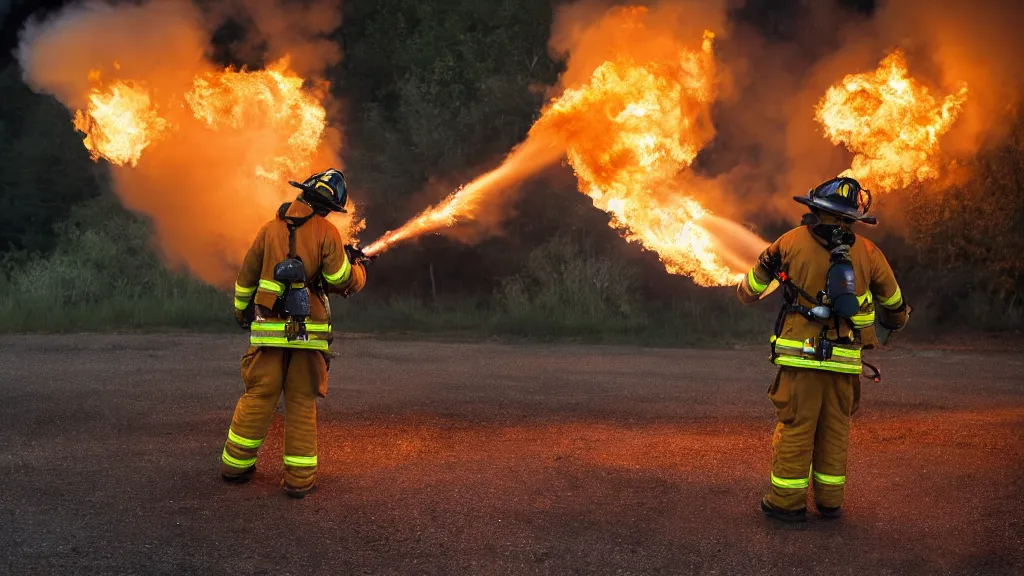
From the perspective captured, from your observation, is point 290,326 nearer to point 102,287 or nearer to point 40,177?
point 102,287

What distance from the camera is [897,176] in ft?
31.7

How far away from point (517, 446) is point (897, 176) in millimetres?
5072

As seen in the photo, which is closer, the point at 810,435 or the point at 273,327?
the point at 810,435

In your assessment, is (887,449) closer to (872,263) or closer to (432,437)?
(872,263)

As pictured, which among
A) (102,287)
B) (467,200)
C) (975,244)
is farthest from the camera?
(102,287)

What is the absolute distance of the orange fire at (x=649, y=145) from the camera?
8.45 m

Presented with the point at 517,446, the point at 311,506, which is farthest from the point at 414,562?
the point at 517,446

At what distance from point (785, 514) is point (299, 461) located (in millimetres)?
2967

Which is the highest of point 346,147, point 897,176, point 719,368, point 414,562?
point 346,147

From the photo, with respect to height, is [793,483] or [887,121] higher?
[887,121]

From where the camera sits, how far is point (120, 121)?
36.5 feet

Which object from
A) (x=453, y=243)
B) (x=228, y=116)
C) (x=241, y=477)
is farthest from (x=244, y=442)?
(x=453, y=243)

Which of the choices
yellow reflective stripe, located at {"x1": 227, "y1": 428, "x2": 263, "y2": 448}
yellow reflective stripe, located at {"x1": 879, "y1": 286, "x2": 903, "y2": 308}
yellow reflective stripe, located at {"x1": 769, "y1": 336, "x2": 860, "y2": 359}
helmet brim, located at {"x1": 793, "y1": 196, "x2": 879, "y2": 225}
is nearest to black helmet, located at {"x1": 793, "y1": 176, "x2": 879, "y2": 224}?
helmet brim, located at {"x1": 793, "y1": 196, "x2": 879, "y2": 225}

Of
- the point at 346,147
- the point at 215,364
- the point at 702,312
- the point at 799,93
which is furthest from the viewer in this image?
the point at 346,147
